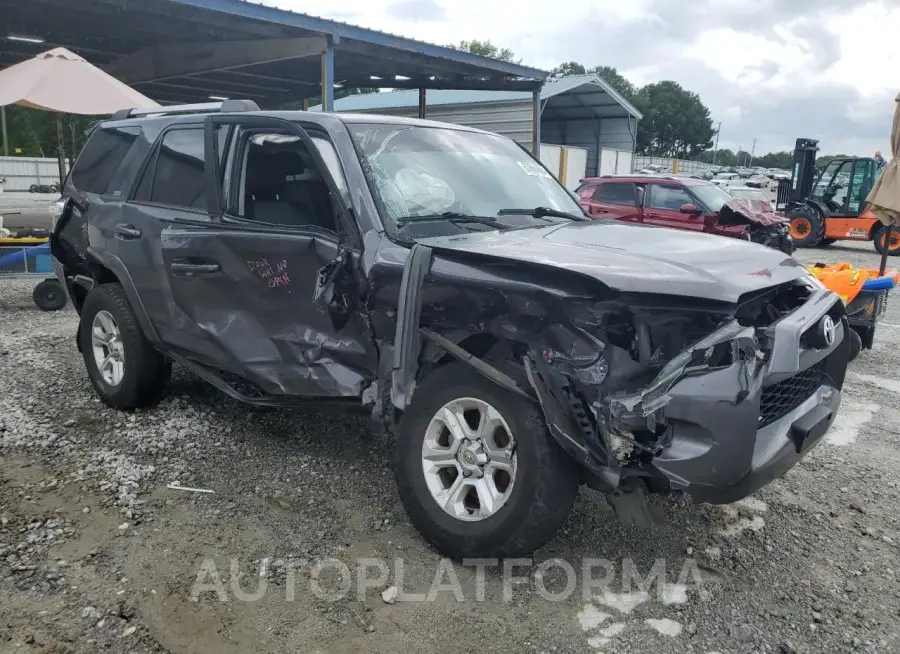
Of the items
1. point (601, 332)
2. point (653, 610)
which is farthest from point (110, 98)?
point (653, 610)

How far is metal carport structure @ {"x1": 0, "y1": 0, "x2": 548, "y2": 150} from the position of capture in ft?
34.2

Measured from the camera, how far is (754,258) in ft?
10.8

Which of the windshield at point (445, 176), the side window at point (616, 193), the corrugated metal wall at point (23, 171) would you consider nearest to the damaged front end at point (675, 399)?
the windshield at point (445, 176)

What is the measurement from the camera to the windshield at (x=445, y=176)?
3.60 m

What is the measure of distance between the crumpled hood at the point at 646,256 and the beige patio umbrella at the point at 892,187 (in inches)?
176

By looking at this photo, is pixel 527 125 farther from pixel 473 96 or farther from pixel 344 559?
pixel 344 559

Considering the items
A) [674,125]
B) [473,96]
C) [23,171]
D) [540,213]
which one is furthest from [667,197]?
[674,125]

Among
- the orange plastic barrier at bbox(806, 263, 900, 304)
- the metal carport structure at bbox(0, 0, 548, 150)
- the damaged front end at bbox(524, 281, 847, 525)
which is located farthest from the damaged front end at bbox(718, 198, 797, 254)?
the damaged front end at bbox(524, 281, 847, 525)

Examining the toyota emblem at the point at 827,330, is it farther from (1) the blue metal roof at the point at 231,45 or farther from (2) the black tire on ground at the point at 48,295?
(1) the blue metal roof at the point at 231,45

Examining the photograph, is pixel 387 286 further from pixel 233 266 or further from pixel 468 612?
pixel 468 612

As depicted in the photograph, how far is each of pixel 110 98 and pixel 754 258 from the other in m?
8.29

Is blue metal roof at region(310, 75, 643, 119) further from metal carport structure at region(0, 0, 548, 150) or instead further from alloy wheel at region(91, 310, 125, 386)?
alloy wheel at region(91, 310, 125, 386)

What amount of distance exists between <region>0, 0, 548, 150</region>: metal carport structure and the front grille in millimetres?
9135

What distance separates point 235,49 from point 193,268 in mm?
9799
